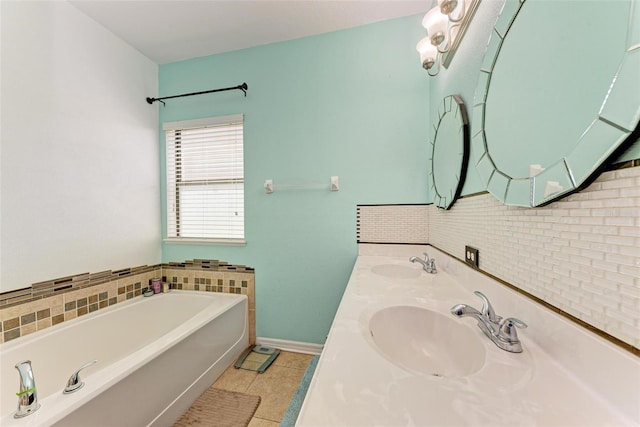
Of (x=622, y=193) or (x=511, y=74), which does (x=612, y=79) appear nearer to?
(x=622, y=193)

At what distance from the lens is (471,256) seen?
974 millimetres

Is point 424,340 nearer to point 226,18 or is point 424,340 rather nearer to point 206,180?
point 206,180

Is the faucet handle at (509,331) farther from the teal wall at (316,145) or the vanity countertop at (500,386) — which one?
the teal wall at (316,145)

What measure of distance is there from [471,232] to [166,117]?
2591 millimetres

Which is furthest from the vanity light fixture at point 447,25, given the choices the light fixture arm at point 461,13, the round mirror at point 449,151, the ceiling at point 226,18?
the ceiling at point 226,18

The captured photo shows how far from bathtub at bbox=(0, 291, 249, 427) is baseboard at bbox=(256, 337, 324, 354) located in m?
0.17

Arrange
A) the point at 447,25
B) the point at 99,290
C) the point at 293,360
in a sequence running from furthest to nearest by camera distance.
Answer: the point at 293,360 < the point at 99,290 < the point at 447,25

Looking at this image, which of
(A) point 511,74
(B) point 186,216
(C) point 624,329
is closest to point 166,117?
(B) point 186,216

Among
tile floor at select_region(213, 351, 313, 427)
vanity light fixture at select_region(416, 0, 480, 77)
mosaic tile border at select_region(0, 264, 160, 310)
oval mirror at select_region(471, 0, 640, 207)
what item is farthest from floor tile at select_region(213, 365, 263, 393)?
vanity light fixture at select_region(416, 0, 480, 77)

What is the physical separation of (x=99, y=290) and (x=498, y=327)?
2383 millimetres

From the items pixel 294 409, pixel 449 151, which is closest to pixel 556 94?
pixel 449 151

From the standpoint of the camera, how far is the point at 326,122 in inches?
73.2

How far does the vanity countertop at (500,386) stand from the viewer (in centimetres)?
36

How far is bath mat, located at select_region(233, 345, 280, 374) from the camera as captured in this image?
68.1 inches
